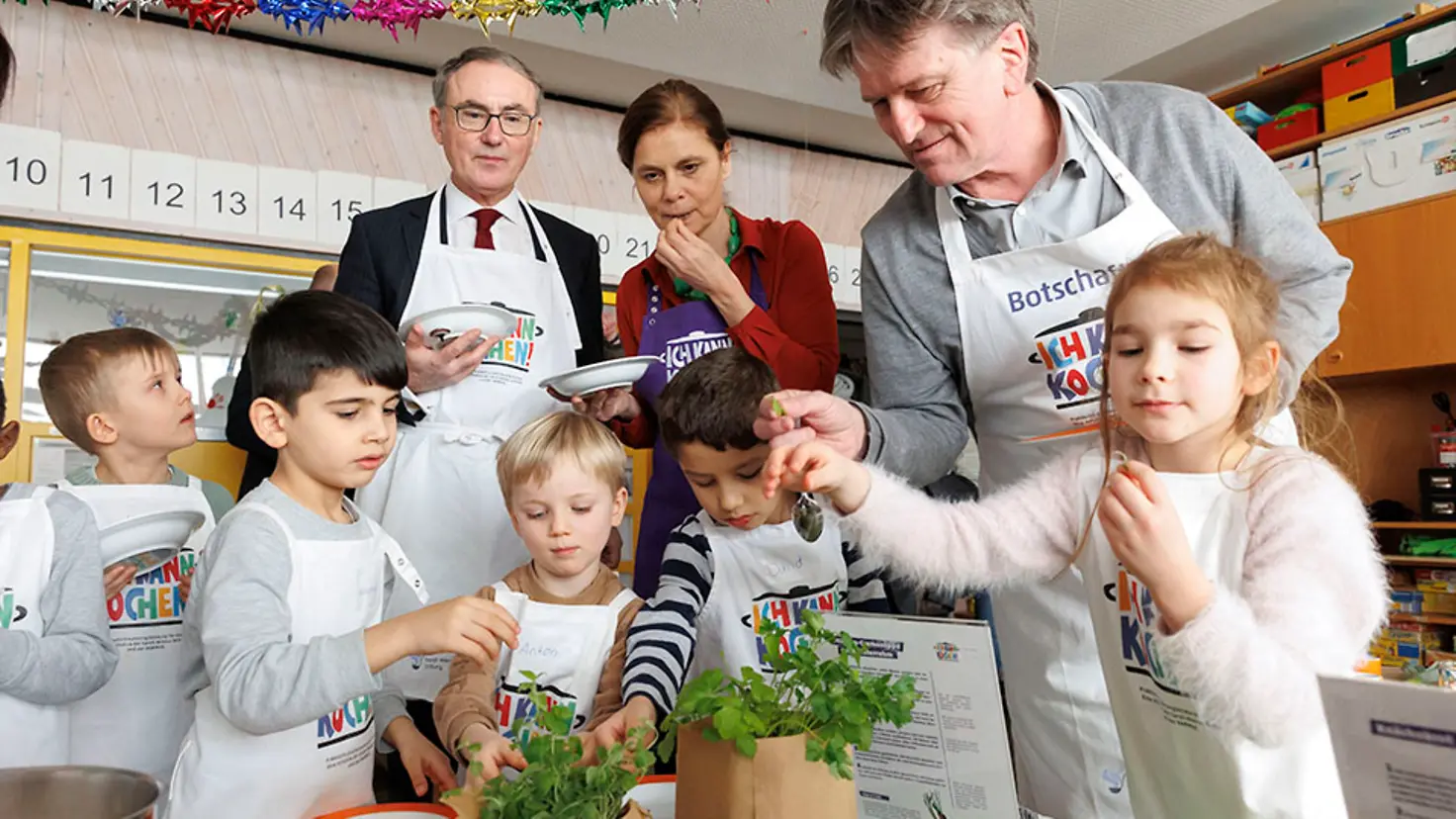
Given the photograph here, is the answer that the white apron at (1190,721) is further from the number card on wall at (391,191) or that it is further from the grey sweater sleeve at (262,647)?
the number card on wall at (391,191)

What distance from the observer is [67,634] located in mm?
1503

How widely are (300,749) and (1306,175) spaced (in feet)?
14.5

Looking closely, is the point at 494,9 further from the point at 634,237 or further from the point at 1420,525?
the point at 1420,525

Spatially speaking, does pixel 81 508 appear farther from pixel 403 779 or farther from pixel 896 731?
pixel 896 731

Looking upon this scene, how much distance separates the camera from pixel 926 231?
1430 millimetres

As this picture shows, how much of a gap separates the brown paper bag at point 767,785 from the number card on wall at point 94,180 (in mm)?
2699

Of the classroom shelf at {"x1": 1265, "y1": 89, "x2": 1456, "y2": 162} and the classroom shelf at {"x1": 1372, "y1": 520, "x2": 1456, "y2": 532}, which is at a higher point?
the classroom shelf at {"x1": 1265, "y1": 89, "x2": 1456, "y2": 162}

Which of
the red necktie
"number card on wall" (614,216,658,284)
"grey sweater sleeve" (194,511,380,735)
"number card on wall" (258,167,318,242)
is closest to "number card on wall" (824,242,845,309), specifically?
"number card on wall" (614,216,658,284)

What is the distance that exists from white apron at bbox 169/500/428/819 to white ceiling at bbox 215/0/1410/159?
2.55 metres

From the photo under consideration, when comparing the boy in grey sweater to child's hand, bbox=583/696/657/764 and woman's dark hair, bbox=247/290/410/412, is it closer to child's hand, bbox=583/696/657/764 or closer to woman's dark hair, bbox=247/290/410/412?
woman's dark hair, bbox=247/290/410/412

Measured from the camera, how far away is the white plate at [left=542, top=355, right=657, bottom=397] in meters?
1.52

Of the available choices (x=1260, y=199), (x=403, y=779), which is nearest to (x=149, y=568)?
(x=403, y=779)

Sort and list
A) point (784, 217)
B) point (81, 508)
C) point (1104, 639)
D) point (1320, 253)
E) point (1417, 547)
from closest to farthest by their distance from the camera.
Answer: point (1104, 639)
point (1320, 253)
point (81, 508)
point (1417, 547)
point (784, 217)

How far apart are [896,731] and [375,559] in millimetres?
816
